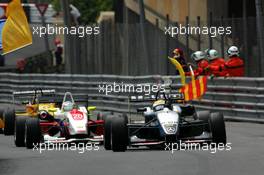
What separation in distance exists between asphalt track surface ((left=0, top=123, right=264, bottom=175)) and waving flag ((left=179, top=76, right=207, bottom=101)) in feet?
21.7

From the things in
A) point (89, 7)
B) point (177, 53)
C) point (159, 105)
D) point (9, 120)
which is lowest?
point (9, 120)

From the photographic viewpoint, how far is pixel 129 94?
22.8m

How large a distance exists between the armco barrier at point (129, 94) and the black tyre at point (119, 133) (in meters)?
1.28

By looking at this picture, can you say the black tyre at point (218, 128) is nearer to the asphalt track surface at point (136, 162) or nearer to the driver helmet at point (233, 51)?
the asphalt track surface at point (136, 162)

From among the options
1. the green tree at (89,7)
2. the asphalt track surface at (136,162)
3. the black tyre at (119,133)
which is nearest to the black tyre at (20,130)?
the asphalt track surface at (136,162)

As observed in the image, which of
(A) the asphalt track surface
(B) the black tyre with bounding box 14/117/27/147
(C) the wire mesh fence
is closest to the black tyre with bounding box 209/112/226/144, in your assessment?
(A) the asphalt track surface

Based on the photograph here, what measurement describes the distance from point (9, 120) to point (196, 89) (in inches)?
204

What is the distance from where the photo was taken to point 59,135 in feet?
62.2

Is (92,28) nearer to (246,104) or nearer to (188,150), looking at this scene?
(246,104)

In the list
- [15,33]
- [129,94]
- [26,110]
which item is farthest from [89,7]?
[26,110]

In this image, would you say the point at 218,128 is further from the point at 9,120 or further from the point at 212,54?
the point at 212,54

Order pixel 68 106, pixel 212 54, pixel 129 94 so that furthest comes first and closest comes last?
pixel 212 54 < pixel 129 94 < pixel 68 106

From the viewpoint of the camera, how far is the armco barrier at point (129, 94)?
23.7 m

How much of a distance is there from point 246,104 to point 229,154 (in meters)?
8.02
